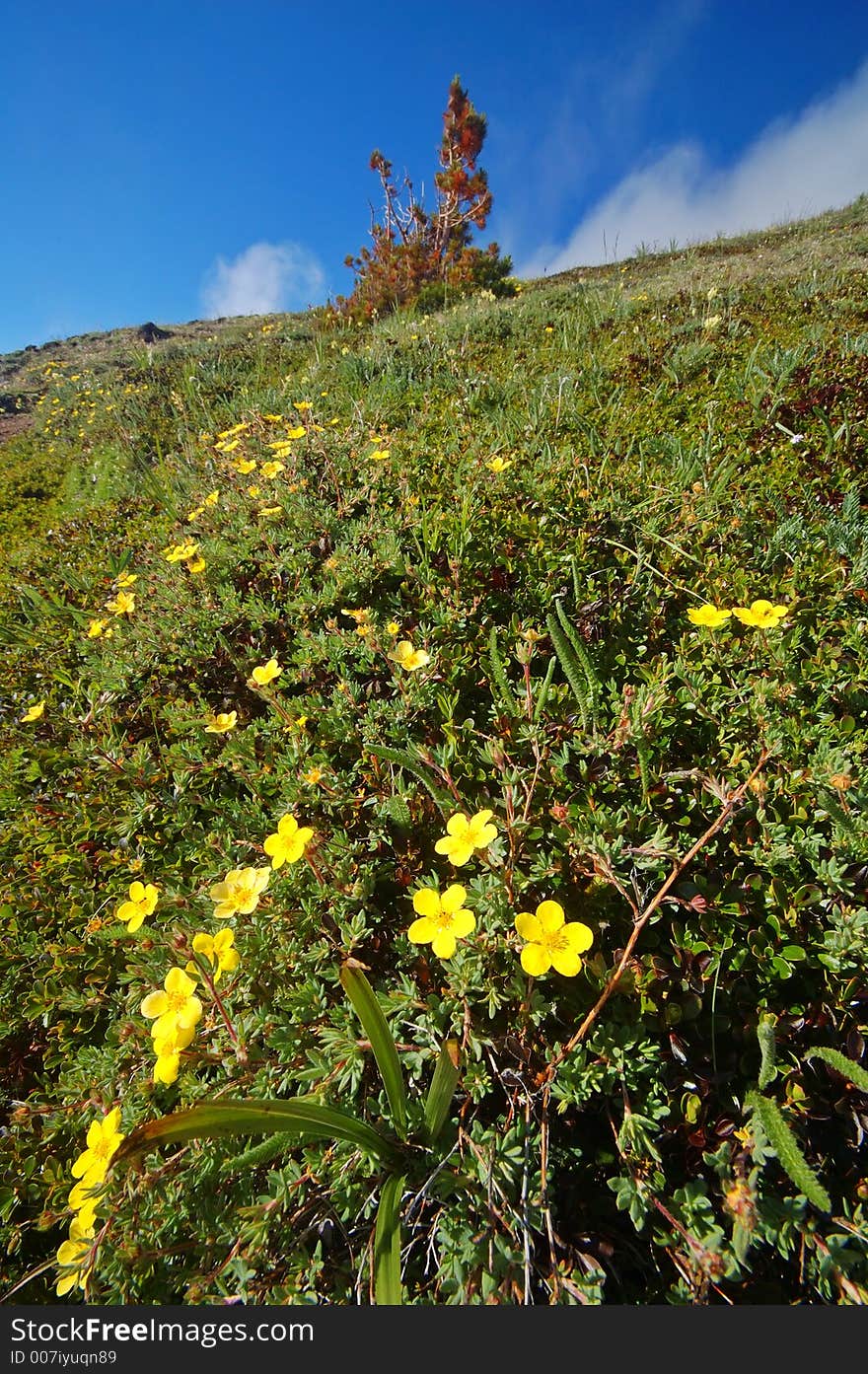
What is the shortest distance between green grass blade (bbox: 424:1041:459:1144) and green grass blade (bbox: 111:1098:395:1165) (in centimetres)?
14

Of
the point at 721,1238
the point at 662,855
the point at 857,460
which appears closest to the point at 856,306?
the point at 857,460

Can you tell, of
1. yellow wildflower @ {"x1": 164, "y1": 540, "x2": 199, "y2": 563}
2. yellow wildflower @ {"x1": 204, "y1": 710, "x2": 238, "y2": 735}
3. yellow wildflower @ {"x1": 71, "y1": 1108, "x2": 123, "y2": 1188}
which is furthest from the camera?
yellow wildflower @ {"x1": 164, "y1": 540, "x2": 199, "y2": 563}

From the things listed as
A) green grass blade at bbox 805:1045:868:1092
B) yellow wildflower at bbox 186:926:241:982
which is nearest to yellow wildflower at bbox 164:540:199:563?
yellow wildflower at bbox 186:926:241:982

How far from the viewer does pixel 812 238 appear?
474 inches

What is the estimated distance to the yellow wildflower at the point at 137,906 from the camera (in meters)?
1.88

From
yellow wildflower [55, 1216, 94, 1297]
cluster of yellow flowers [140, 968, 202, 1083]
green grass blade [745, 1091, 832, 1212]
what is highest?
cluster of yellow flowers [140, 968, 202, 1083]

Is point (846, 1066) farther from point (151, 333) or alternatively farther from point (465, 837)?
point (151, 333)

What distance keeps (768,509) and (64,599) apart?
4.63m

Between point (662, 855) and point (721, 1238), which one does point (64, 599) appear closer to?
point (662, 855)

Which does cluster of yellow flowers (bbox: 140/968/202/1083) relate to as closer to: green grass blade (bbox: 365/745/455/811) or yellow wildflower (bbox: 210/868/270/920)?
yellow wildflower (bbox: 210/868/270/920)

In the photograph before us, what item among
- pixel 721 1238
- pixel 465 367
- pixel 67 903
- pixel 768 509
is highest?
pixel 465 367

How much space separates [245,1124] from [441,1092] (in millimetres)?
458

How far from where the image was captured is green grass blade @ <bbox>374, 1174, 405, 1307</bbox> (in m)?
1.18

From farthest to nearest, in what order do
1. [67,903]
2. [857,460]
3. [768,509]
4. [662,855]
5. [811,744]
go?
[857,460] → [768,509] → [67,903] → [811,744] → [662,855]
